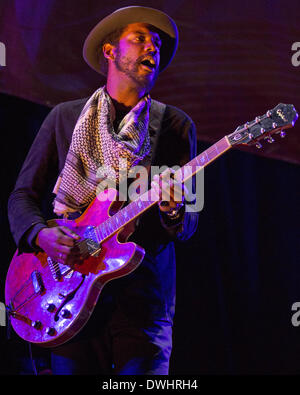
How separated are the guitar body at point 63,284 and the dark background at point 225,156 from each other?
0.81 meters

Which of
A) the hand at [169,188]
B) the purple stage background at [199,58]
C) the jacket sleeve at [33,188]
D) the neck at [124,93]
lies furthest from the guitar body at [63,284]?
the purple stage background at [199,58]

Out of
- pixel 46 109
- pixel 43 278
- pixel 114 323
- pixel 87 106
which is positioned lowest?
pixel 114 323

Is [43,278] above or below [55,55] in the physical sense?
below

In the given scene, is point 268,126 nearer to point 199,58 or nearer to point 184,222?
point 184,222

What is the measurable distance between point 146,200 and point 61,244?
431 millimetres

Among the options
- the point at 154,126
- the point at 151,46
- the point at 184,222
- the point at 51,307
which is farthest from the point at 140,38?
the point at 51,307

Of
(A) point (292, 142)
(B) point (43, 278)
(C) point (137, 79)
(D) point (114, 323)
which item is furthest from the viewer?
(A) point (292, 142)

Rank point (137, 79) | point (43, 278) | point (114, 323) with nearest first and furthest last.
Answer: point (114, 323), point (43, 278), point (137, 79)

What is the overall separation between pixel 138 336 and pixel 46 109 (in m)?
1.83

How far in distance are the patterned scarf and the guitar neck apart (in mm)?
188

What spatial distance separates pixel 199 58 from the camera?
10.3 feet

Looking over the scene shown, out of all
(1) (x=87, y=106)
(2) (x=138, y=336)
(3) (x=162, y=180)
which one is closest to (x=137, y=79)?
(1) (x=87, y=106)

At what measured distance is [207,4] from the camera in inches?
123

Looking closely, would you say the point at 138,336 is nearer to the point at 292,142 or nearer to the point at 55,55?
the point at 292,142
